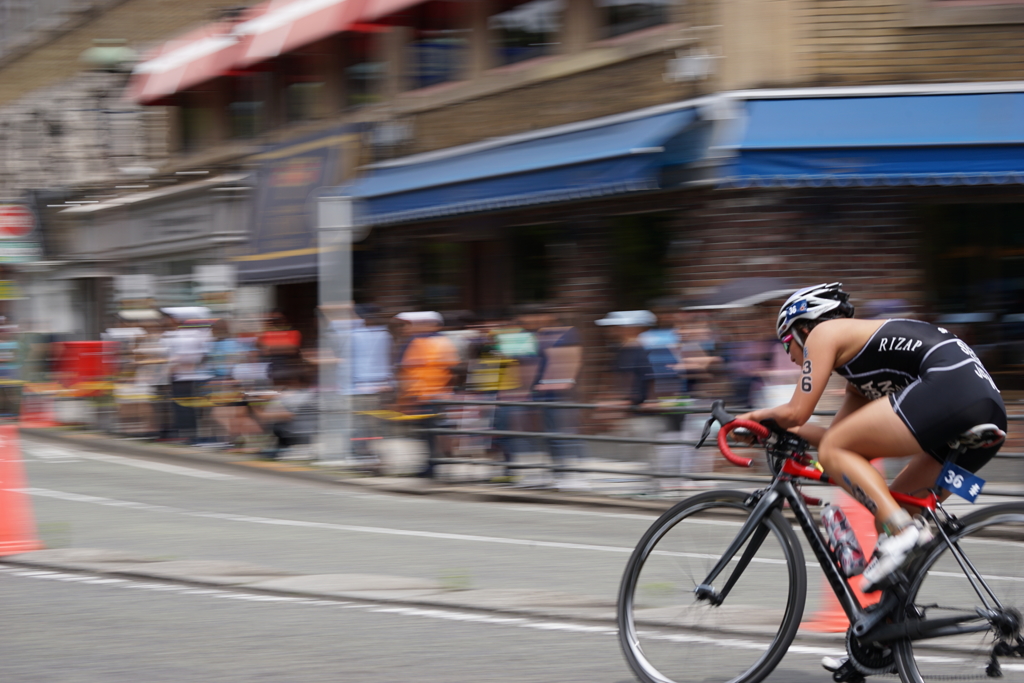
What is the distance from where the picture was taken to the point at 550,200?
15.4 metres

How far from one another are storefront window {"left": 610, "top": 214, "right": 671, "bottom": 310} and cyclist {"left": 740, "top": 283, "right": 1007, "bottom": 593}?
34.4 feet

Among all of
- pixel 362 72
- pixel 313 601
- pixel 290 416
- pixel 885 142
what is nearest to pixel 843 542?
pixel 313 601

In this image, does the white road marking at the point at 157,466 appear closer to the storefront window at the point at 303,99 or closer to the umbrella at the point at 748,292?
the umbrella at the point at 748,292

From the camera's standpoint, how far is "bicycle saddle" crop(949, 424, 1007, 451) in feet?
14.8

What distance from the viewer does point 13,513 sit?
8867 mm

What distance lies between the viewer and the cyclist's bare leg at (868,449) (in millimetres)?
4586

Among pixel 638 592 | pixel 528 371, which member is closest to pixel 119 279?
pixel 528 371

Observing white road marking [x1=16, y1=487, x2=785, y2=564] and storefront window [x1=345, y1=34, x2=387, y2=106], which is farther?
storefront window [x1=345, y1=34, x2=387, y2=106]

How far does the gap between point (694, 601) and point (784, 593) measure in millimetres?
412

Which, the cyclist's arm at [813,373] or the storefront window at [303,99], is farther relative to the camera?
the storefront window at [303,99]

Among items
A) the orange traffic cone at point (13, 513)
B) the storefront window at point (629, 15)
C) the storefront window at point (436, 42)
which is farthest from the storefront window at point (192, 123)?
the orange traffic cone at point (13, 513)

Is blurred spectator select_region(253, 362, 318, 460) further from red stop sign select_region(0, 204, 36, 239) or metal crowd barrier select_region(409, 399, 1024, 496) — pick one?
red stop sign select_region(0, 204, 36, 239)

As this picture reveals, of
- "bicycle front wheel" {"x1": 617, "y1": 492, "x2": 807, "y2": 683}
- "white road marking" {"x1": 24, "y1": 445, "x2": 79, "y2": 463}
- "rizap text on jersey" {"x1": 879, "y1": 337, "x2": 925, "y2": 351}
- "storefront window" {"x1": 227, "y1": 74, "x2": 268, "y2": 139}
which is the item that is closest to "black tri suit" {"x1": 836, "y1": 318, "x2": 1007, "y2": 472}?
"rizap text on jersey" {"x1": 879, "y1": 337, "x2": 925, "y2": 351}

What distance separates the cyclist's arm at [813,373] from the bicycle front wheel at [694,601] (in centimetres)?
40
